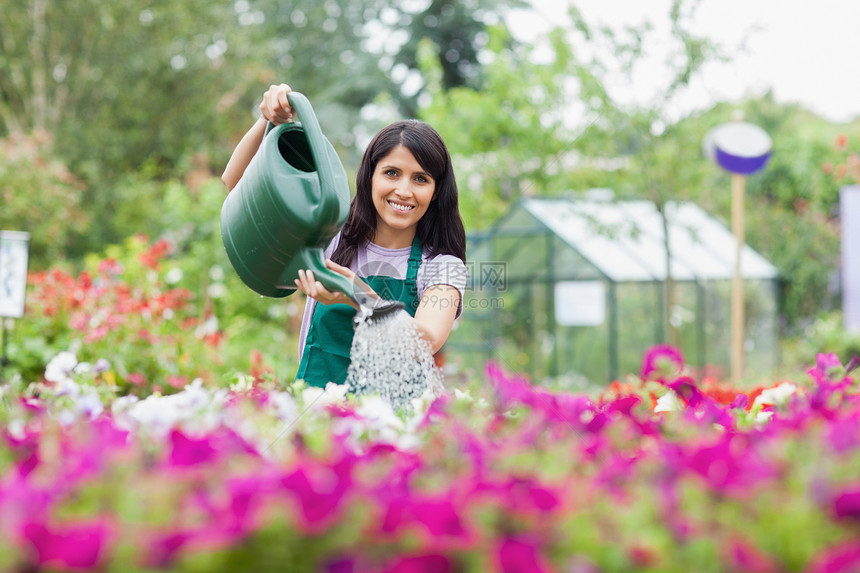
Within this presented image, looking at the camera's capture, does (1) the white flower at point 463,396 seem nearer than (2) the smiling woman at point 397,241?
Yes

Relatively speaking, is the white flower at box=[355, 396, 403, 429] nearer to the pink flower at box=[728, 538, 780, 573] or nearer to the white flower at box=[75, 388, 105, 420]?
the white flower at box=[75, 388, 105, 420]

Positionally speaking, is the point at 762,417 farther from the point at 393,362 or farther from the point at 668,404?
the point at 393,362

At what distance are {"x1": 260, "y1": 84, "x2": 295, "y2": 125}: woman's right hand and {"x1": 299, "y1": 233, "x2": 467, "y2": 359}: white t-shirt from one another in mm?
418

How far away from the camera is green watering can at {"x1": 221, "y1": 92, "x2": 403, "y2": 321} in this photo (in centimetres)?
127

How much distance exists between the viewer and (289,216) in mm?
1278

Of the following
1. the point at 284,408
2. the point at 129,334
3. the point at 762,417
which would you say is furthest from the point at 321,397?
the point at 129,334

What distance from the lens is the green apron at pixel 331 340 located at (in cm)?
166

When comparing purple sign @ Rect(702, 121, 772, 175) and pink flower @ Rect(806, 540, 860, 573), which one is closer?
pink flower @ Rect(806, 540, 860, 573)

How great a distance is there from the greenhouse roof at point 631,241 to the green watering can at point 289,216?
543 cm

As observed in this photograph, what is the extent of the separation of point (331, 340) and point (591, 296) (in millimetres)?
5766

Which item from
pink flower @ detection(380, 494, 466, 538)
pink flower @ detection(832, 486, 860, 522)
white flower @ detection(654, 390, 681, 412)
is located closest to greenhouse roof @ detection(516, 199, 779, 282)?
white flower @ detection(654, 390, 681, 412)

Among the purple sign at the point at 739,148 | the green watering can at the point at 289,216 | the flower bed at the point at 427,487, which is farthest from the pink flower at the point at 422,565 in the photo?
the purple sign at the point at 739,148

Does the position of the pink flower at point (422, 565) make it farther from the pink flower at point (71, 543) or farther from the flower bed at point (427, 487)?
the pink flower at point (71, 543)

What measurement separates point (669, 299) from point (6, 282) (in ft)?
16.1
